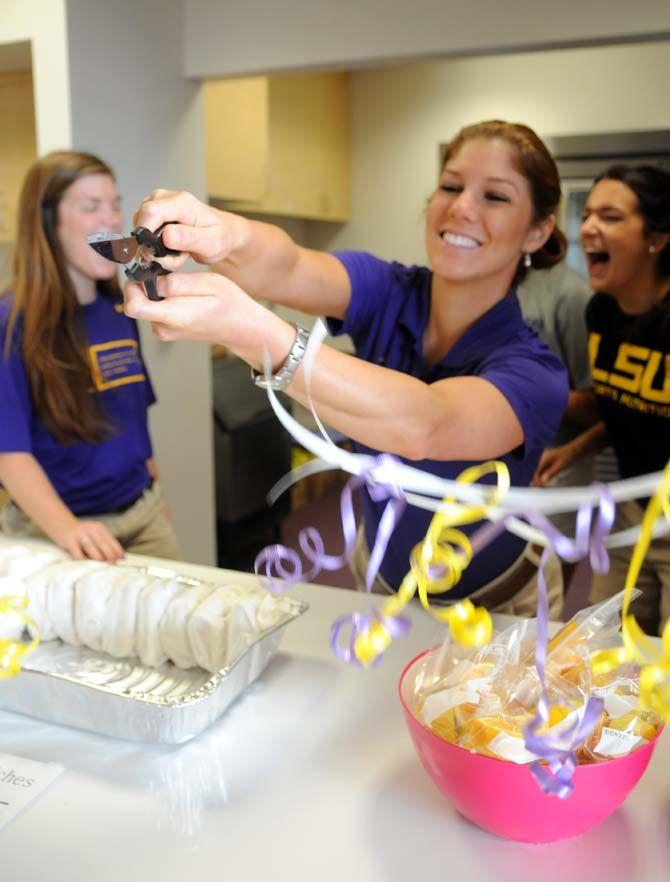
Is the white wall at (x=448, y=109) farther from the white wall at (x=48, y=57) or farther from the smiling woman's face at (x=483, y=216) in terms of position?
the smiling woman's face at (x=483, y=216)

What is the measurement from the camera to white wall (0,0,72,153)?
2045mm

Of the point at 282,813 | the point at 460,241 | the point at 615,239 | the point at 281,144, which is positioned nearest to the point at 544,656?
the point at 282,813

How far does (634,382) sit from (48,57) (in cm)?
175

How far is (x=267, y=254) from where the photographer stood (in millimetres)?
1133

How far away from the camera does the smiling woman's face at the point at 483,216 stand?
1.20 m

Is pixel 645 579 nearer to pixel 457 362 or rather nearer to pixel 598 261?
pixel 598 261

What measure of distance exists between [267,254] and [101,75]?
4.58ft

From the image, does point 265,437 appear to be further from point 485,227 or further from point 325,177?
point 485,227

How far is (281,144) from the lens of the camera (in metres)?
3.55

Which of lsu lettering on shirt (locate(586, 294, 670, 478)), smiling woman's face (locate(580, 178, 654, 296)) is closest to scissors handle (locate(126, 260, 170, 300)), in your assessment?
lsu lettering on shirt (locate(586, 294, 670, 478))

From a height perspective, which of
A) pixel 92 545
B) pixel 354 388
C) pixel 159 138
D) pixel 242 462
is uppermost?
pixel 159 138

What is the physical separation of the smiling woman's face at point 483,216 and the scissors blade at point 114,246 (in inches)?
25.4

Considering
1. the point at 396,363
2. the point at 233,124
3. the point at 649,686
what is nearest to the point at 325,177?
the point at 233,124

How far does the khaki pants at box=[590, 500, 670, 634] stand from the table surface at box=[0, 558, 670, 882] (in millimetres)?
949
